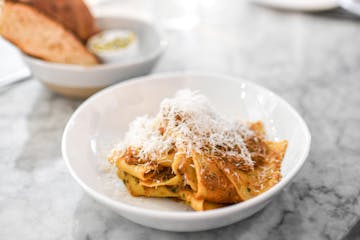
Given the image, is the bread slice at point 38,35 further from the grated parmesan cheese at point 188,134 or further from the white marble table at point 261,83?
the grated parmesan cheese at point 188,134

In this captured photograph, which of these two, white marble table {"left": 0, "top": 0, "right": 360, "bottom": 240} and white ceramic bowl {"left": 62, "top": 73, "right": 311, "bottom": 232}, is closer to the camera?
white ceramic bowl {"left": 62, "top": 73, "right": 311, "bottom": 232}

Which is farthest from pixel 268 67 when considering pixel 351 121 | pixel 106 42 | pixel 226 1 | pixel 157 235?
pixel 157 235

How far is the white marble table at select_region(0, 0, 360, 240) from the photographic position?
1.11 m

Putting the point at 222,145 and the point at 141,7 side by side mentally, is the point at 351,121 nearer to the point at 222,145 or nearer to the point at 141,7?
the point at 222,145

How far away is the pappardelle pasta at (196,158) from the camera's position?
1055 mm

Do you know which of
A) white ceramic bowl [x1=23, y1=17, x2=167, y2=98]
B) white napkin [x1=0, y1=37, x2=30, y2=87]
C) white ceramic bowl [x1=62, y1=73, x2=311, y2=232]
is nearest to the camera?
white ceramic bowl [x1=62, y1=73, x2=311, y2=232]

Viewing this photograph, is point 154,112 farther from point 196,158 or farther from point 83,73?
point 196,158

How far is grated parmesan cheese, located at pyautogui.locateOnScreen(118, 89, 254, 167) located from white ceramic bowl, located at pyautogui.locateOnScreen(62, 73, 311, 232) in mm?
116

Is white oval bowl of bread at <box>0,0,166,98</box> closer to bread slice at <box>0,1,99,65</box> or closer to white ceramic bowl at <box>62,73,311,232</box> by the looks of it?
bread slice at <box>0,1,99,65</box>

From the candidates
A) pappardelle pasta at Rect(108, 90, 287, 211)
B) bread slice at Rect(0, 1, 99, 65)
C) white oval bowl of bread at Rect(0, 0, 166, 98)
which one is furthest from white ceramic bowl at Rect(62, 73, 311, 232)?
bread slice at Rect(0, 1, 99, 65)

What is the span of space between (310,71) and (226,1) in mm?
970

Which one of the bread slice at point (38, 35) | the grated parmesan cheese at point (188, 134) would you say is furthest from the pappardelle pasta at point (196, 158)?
the bread slice at point (38, 35)

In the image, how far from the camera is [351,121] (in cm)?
158

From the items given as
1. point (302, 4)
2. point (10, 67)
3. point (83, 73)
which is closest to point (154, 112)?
point (83, 73)
